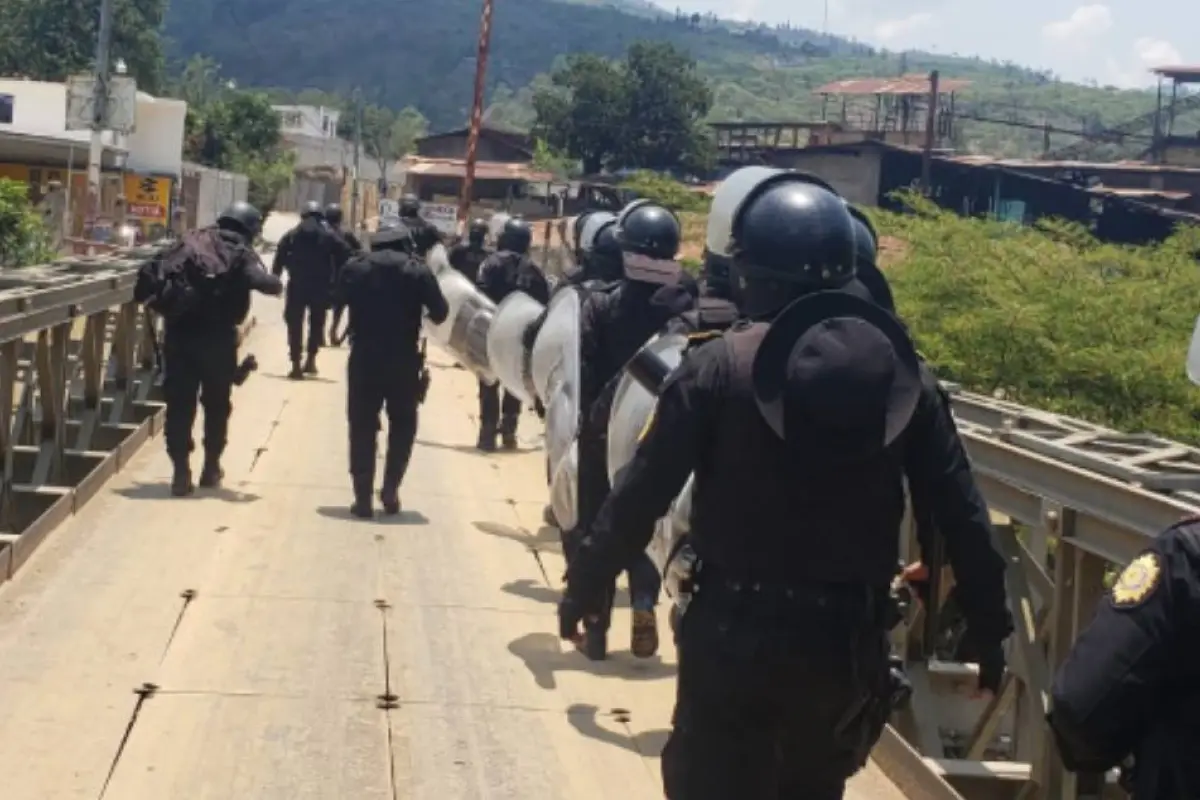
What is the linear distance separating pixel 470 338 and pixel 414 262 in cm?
133

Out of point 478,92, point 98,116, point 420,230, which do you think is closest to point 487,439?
point 420,230

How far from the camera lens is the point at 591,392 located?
299 inches

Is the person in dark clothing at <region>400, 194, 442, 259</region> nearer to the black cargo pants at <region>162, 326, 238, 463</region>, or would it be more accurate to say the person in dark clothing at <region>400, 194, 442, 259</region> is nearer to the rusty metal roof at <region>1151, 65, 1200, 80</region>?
the black cargo pants at <region>162, 326, 238, 463</region>

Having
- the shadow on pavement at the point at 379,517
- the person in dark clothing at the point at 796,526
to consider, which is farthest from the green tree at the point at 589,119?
the person in dark clothing at the point at 796,526

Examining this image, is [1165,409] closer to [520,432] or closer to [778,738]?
[520,432]

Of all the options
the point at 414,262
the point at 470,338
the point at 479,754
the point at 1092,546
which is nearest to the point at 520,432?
the point at 470,338

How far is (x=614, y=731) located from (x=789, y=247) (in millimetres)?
2999

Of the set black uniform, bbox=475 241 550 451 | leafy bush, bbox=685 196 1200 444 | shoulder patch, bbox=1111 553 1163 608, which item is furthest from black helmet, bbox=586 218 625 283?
shoulder patch, bbox=1111 553 1163 608

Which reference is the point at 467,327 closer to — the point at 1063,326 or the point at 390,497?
the point at 390,497

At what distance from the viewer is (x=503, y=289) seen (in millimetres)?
13281

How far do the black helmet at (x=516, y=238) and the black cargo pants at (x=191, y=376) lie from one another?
3.49m

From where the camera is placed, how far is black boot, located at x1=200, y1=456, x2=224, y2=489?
10.9 meters

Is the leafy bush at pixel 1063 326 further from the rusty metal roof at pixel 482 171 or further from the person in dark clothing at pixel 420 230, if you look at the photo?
the rusty metal roof at pixel 482 171

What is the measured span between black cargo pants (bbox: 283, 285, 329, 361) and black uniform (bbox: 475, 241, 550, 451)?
3336mm
